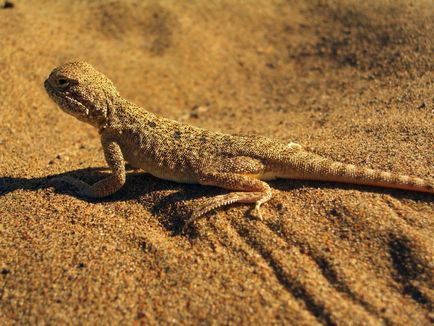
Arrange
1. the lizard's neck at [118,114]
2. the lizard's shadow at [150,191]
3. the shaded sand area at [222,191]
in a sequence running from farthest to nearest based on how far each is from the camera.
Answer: the lizard's neck at [118,114]
the lizard's shadow at [150,191]
the shaded sand area at [222,191]

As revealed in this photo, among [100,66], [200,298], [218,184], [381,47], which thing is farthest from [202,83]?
[200,298]

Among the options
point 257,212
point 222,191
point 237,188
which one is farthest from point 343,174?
point 222,191

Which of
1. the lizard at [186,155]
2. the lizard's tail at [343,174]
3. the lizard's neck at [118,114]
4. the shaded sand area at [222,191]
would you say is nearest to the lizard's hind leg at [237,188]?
the lizard at [186,155]

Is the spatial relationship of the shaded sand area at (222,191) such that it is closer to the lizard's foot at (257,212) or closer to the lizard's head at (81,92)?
the lizard's foot at (257,212)

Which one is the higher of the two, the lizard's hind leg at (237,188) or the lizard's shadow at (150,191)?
the lizard's hind leg at (237,188)

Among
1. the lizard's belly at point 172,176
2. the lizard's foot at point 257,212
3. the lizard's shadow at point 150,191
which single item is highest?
the lizard's foot at point 257,212

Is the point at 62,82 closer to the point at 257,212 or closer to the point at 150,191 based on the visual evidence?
the point at 150,191

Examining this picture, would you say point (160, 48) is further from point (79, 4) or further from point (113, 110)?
point (113, 110)
